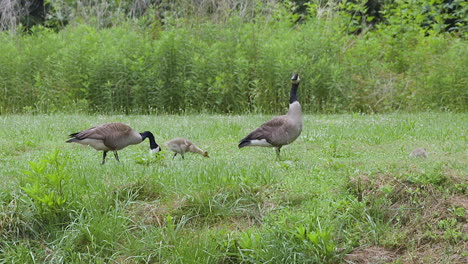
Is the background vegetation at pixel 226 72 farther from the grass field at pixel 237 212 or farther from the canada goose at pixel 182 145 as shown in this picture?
the grass field at pixel 237 212

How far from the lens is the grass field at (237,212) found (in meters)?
5.61

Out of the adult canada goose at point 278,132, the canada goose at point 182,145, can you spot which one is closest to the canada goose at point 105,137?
the canada goose at point 182,145

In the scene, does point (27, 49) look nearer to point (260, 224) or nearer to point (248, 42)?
point (248, 42)

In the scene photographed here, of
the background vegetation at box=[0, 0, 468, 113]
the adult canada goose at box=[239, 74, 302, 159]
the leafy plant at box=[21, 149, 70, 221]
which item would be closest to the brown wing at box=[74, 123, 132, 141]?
the leafy plant at box=[21, 149, 70, 221]

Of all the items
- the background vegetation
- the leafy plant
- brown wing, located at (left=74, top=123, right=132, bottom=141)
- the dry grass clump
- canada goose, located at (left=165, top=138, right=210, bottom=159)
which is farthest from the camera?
the background vegetation

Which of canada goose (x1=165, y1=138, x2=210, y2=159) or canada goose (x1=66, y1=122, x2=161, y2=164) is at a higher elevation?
canada goose (x1=66, y1=122, x2=161, y2=164)

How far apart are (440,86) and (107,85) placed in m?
8.57

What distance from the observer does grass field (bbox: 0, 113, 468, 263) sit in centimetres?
561

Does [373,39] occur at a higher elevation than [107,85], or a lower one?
higher

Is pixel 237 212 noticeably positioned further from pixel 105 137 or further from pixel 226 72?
pixel 226 72

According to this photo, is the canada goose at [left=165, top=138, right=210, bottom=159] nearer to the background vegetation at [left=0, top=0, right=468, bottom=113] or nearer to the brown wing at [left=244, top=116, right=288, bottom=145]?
the brown wing at [left=244, top=116, right=288, bottom=145]

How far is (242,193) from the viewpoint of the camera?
20.8ft

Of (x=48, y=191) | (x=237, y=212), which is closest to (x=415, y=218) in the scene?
(x=237, y=212)

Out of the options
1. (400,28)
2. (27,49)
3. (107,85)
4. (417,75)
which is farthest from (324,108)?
(27,49)
